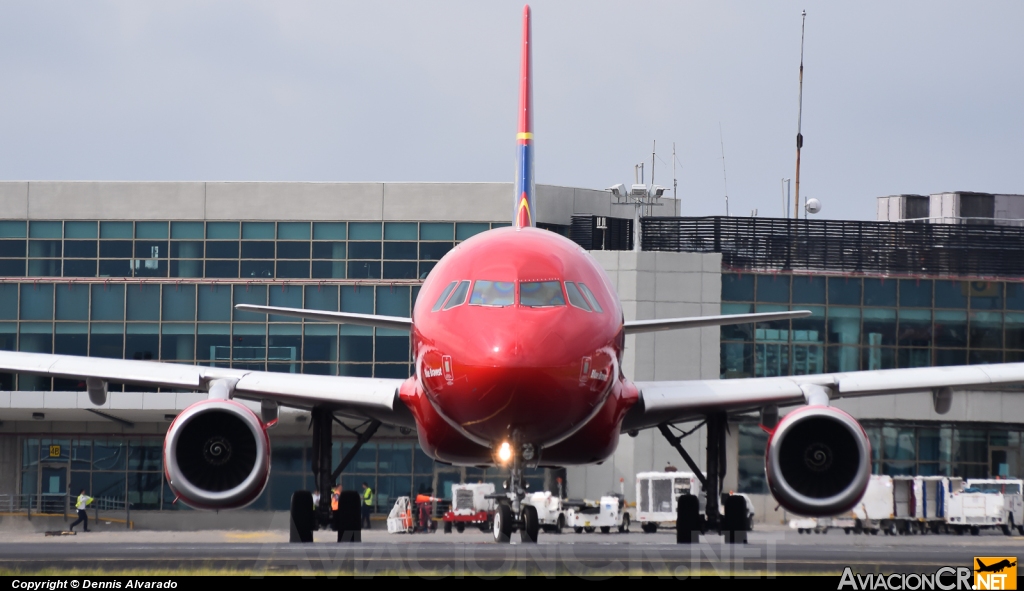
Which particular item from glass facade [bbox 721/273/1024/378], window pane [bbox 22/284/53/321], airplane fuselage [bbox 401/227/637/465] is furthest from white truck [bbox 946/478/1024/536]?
window pane [bbox 22/284/53/321]

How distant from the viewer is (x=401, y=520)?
122 feet

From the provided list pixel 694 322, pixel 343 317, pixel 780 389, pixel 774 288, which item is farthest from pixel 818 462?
pixel 774 288

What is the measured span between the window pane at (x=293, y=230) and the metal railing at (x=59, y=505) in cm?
1030

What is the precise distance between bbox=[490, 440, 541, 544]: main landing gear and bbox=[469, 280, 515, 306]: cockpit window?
2.13 metres

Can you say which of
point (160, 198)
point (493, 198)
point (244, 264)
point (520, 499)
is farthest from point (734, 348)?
point (520, 499)

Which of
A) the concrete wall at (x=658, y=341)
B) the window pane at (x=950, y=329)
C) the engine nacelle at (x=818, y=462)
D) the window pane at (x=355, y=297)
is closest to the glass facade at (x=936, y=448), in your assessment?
the concrete wall at (x=658, y=341)

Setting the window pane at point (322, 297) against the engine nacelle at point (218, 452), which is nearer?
the engine nacelle at point (218, 452)

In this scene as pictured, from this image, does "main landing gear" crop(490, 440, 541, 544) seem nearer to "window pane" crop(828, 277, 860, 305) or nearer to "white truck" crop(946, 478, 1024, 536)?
"white truck" crop(946, 478, 1024, 536)

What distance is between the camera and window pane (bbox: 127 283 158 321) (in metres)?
47.0

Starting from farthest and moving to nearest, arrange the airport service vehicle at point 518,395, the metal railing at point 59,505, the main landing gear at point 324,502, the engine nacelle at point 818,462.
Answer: the metal railing at point 59,505 < the main landing gear at point 324,502 < the engine nacelle at point 818,462 < the airport service vehicle at point 518,395

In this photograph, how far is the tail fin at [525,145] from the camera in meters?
24.6

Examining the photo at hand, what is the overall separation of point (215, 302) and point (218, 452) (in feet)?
91.6

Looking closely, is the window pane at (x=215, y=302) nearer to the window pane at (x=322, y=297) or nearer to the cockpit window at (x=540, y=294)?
the window pane at (x=322, y=297)

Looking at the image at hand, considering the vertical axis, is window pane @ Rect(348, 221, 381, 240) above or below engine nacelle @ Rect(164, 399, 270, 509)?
above
